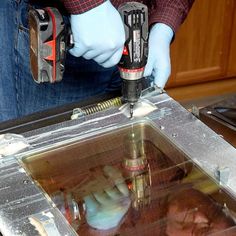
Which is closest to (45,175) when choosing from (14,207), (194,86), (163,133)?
(14,207)

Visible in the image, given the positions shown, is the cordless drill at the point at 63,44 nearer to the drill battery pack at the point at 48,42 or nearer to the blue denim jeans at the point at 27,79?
the drill battery pack at the point at 48,42

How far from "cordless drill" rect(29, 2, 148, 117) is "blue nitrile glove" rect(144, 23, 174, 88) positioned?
0.16m

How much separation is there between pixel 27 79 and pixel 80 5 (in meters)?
0.33

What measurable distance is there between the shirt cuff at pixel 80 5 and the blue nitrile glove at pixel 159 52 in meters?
0.21

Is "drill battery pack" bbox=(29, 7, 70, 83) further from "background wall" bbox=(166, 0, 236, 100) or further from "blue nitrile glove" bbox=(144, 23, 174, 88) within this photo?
"background wall" bbox=(166, 0, 236, 100)

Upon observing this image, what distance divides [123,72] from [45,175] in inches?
9.3

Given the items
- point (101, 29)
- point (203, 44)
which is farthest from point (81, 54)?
point (203, 44)

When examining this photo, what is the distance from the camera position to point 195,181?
909 mm

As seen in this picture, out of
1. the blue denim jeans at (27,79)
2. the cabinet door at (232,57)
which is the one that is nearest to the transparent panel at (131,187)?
the blue denim jeans at (27,79)

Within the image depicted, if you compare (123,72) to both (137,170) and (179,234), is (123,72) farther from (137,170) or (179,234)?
(179,234)

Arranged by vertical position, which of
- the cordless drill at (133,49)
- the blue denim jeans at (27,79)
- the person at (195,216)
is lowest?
the person at (195,216)

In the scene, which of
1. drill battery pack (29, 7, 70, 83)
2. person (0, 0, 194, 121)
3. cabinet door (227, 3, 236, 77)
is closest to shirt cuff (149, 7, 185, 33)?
person (0, 0, 194, 121)

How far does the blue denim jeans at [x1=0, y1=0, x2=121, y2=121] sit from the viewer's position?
1.23 m

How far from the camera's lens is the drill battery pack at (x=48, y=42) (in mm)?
947
